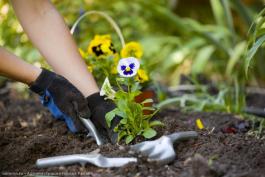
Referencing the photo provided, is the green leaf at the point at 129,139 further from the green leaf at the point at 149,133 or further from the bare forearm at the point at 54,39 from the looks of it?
the bare forearm at the point at 54,39

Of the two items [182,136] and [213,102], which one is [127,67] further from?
[213,102]

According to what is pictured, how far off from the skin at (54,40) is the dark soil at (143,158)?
0.76 feet

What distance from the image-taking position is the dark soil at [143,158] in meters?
1.60

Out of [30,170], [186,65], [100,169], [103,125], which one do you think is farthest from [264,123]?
[186,65]

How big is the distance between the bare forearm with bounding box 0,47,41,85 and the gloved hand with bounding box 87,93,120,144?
235 millimetres

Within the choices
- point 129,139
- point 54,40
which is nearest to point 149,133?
point 129,139

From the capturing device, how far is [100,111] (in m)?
2.02

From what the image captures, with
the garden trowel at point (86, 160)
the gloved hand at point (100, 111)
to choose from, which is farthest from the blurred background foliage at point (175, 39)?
the garden trowel at point (86, 160)

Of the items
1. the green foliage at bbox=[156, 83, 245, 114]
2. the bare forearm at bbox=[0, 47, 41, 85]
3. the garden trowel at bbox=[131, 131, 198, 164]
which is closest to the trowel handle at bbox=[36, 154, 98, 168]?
the garden trowel at bbox=[131, 131, 198, 164]

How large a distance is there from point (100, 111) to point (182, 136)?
0.36 metres

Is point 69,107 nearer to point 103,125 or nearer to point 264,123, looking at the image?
point 103,125

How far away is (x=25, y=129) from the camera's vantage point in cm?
231

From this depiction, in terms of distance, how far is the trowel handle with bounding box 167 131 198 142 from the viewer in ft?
5.86

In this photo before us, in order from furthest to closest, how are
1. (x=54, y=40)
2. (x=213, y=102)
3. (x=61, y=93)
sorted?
1. (x=213, y=102)
2. (x=54, y=40)
3. (x=61, y=93)
